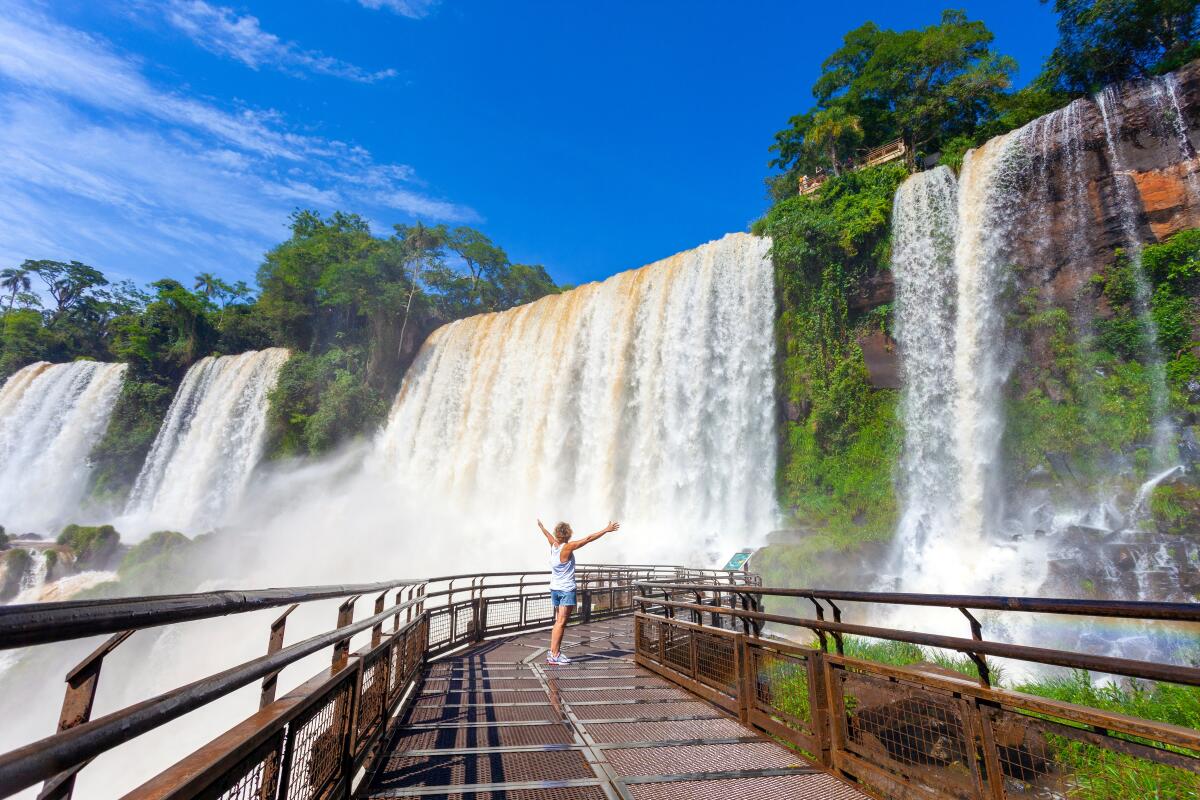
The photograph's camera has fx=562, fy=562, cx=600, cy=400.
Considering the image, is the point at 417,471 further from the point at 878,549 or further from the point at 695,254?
the point at 878,549

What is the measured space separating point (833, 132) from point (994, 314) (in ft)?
49.1

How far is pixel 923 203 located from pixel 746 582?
49.4ft

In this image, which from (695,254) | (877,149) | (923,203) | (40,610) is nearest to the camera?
(40,610)

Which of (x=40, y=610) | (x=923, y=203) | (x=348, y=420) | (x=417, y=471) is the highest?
(x=923, y=203)

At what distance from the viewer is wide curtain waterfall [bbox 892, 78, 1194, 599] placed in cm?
1582

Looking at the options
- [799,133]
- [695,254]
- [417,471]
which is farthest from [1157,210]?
[417,471]

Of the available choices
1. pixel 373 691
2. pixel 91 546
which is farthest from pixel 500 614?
pixel 91 546

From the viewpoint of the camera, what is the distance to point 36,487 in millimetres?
41000

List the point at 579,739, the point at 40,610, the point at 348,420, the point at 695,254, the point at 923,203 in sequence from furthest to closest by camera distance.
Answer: the point at 348,420
the point at 695,254
the point at 923,203
the point at 579,739
the point at 40,610

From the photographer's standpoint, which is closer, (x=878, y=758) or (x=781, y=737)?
(x=878, y=758)

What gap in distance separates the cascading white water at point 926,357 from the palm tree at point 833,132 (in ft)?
30.4

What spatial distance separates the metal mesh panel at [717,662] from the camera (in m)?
4.75

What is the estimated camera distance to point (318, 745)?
2537mm

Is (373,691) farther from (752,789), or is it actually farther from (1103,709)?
(1103,709)
